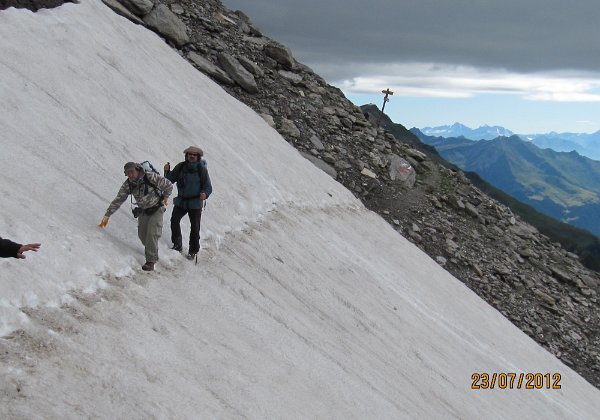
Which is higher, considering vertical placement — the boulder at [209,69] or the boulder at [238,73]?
the boulder at [238,73]

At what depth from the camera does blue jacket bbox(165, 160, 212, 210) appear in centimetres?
1095

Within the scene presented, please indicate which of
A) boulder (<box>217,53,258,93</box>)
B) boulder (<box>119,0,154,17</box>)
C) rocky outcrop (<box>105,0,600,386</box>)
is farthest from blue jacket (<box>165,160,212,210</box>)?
boulder (<box>119,0,154,17</box>)

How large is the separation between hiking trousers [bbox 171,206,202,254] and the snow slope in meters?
0.35

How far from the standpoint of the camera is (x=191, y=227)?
11164 millimetres

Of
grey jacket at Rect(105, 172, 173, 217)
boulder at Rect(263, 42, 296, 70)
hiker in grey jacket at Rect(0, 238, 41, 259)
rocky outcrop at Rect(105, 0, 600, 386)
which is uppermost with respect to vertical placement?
boulder at Rect(263, 42, 296, 70)

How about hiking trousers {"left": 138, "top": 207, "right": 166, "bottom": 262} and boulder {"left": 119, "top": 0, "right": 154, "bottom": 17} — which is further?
boulder {"left": 119, "top": 0, "right": 154, "bottom": 17}

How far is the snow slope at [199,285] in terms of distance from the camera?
7.16 m

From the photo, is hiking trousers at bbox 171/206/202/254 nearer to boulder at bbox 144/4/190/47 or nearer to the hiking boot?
the hiking boot

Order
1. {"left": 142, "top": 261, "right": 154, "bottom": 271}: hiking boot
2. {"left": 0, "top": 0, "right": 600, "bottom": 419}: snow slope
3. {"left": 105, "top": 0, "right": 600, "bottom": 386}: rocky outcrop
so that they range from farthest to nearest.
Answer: {"left": 105, "top": 0, "right": 600, "bottom": 386}: rocky outcrop
{"left": 142, "top": 261, "right": 154, "bottom": 271}: hiking boot
{"left": 0, "top": 0, "right": 600, "bottom": 419}: snow slope

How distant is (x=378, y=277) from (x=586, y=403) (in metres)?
10.2

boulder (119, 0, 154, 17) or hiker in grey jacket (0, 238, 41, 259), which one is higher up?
boulder (119, 0, 154, 17)

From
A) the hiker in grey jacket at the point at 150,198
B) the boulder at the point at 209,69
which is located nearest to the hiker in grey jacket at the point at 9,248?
the hiker in grey jacket at the point at 150,198

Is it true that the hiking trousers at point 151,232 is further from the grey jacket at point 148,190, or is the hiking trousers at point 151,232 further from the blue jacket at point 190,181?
the blue jacket at point 190,181

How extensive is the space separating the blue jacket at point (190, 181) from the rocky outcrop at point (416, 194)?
16.4m
